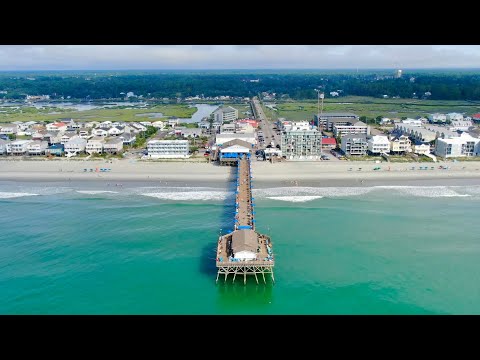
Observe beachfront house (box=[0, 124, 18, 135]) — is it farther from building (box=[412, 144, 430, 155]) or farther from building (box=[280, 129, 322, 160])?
building (box=[412, 144, 430, 155])

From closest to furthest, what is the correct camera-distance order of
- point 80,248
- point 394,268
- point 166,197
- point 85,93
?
1. point 394,268
2. point 80,248
3. point 166,197
4. point 85,93

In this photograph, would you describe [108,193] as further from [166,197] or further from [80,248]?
[80,248]

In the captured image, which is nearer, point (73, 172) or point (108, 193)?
point (108, 193)

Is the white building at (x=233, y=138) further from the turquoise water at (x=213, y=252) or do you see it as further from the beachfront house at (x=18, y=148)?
the beachfront house at (x=18, y=148)

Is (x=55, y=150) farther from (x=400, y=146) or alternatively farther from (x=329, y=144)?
(x=400, y=146)

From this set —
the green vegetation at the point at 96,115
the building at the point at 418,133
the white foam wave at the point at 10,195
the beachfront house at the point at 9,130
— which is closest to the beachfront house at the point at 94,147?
the white foam wave at the point at 10,195

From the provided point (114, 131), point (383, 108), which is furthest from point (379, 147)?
point (383, 108)
